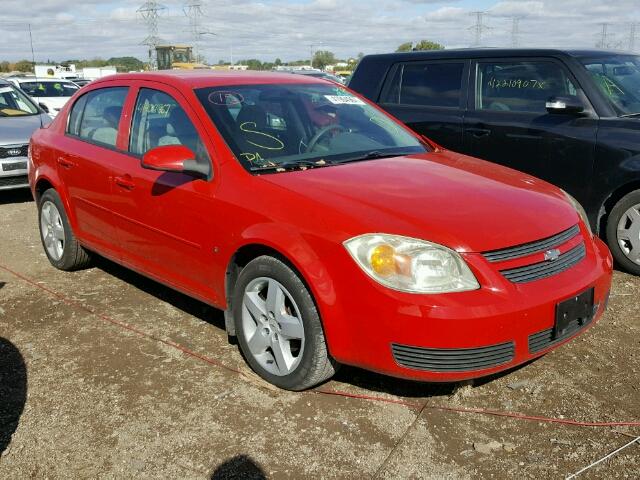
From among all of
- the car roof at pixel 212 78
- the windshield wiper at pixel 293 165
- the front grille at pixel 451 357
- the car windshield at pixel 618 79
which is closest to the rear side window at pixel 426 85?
the car windshield at pixel 618 79

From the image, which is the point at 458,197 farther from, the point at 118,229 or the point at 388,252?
the point at 118,229

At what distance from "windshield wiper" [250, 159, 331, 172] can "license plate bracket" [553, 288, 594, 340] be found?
57.8 inches

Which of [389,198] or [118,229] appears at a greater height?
[389,198]

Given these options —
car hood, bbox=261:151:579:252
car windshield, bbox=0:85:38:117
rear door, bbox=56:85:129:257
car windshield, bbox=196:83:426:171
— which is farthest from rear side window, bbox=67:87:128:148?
car windshield, bbox=0:85:38:117

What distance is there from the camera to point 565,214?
337cm

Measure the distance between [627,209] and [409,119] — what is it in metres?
2.22

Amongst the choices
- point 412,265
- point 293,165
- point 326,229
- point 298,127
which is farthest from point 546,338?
point 298,127

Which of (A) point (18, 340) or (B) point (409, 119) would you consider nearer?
(A) point (18, 340)

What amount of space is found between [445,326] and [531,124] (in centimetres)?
335

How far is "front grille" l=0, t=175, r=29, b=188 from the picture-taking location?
26.9 ft

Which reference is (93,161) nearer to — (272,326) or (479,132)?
(272,326)

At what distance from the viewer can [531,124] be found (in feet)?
18.1

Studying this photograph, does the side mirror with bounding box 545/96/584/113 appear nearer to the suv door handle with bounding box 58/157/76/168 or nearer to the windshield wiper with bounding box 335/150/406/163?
the windshield wiper with bounding box 335/150/406/163

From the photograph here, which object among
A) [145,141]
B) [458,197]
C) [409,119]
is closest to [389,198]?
[458,197]
